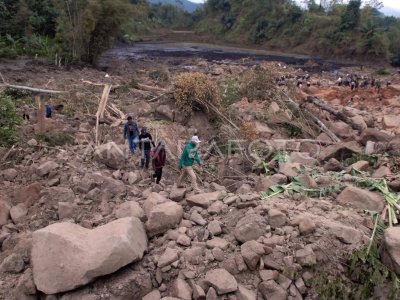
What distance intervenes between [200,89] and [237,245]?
5390mm

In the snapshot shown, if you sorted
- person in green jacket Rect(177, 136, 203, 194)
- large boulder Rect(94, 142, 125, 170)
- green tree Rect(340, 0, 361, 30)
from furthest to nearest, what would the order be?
1. green tree Rect(340, 0, 361, 30)
2. large boulder Rect(94, 142, 125, 170)
3. person in green jacket Rect(177, 136, 203, 194)

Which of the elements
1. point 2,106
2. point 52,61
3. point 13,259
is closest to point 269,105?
point 2,106

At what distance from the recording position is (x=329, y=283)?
391 cm

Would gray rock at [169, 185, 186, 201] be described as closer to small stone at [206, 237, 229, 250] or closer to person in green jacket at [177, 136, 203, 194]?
person in green jacket at [177, 136, 203, 194]

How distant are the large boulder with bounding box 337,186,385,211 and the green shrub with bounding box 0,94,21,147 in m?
5.82

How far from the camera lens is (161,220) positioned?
14.6 ft

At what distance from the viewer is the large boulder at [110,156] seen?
22.4 feet

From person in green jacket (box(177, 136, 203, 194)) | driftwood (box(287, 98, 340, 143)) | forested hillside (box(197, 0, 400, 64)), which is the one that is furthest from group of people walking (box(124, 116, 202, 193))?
forested hillside (box(197, 0, 400, 64))

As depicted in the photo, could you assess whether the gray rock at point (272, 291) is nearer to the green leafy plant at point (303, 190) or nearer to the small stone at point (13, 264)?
the green leafy plant at point (303, 190)

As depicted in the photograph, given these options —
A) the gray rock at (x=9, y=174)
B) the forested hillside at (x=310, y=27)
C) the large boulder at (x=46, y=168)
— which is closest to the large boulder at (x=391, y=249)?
the large boulder at (x=46, y=168)

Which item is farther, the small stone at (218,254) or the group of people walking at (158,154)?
the group of people walking at (158,154)

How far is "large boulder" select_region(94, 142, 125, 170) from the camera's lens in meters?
6.81

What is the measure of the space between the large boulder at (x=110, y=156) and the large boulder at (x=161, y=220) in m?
2.44

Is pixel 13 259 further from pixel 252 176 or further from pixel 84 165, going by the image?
pixel 252 176
